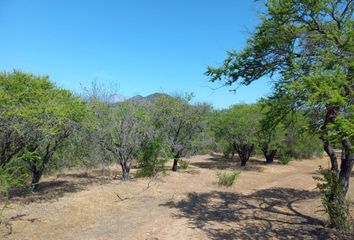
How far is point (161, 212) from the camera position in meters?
11.1

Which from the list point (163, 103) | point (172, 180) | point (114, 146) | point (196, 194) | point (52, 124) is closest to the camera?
point (52, 124)

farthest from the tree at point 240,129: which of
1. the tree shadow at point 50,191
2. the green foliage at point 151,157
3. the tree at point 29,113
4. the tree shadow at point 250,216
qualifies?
the tree at point 29,113

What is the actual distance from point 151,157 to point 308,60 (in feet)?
33.9

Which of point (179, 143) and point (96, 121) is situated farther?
point (179, 143)

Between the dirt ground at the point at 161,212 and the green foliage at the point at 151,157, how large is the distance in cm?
132

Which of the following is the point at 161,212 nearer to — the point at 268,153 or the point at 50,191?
the point at 50,191

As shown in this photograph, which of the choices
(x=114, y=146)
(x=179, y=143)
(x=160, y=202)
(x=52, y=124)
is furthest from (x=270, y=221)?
(x=179, y=143)

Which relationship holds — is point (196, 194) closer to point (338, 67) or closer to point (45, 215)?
point (45, 215)

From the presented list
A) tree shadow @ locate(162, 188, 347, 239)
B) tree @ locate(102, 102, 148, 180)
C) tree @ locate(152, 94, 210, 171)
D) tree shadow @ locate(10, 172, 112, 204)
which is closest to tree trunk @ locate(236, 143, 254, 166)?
tree @ locate(152, 94, 210, 171)

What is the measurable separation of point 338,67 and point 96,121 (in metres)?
10.3

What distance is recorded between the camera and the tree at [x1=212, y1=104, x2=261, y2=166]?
25422 millimetres

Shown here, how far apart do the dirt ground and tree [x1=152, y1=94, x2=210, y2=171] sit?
4721 mm

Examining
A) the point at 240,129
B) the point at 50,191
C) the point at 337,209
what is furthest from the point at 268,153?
the point at 337,209

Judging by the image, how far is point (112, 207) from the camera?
1158 centimetres
